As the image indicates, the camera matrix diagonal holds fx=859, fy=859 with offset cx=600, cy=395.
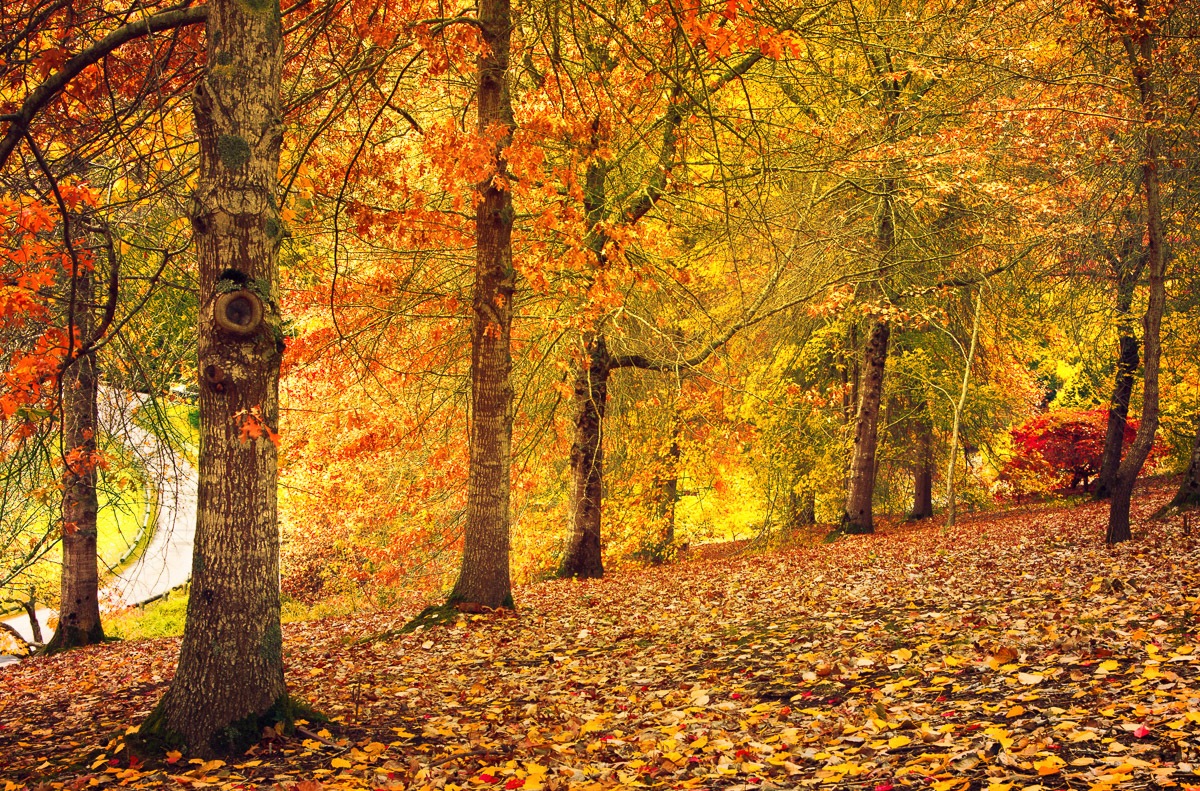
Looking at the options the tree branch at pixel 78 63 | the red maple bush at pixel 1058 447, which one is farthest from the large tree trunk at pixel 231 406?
the red maple bush at pixel 1058 447

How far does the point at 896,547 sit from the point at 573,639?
729 cm

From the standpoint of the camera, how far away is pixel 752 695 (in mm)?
5340

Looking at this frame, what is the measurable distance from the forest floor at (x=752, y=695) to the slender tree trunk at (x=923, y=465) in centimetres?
1038

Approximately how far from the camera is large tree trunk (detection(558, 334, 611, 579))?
520 inches

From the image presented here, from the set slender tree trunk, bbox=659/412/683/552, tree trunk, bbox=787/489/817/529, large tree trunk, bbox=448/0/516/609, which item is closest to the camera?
large tree trunk, bbox=448/0/516/609

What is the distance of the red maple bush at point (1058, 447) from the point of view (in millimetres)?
20938

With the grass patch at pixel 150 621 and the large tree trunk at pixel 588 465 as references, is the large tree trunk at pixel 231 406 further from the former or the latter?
the grass patch at pixel 150 621

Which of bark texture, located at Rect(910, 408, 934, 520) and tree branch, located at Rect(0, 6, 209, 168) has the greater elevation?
tree branch, located at Rect(0, 6, 209, 168)

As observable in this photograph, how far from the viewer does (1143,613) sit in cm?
575

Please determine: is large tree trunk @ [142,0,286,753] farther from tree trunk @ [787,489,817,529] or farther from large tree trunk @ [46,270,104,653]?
tree trunk @ [787,489,817,529]

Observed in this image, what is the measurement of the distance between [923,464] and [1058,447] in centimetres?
388

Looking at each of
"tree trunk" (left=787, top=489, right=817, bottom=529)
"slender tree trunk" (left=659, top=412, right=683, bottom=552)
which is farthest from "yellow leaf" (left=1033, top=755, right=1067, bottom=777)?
"tree trunk" (left=787, top=489, right=817, bottom=529)

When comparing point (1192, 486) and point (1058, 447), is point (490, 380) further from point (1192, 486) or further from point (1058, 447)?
point (1058, 447)

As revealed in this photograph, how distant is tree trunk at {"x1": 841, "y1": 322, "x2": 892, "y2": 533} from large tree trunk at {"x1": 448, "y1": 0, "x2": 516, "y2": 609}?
952cm
